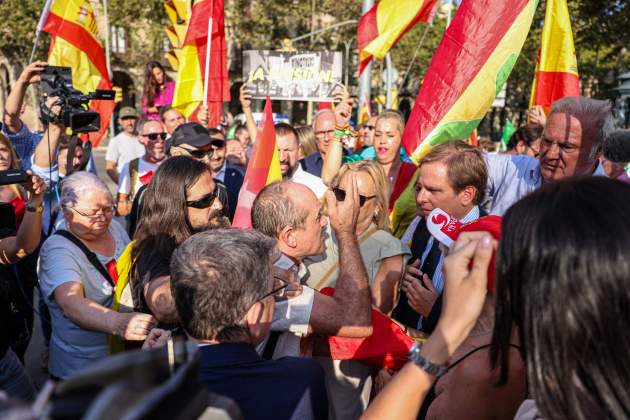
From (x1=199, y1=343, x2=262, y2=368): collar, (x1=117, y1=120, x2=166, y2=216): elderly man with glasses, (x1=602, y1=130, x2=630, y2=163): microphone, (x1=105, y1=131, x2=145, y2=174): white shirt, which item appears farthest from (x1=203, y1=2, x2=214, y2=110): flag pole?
(x1=199, y1=343, x2=262, y2=368): collar

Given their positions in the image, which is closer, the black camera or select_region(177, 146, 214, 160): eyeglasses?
the black camera

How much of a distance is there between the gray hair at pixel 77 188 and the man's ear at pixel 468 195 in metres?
1.81

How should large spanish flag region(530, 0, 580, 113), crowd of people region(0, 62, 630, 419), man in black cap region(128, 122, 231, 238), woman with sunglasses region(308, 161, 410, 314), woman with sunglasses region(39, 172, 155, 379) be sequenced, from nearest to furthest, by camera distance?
crowd of people region(0, 62, 630, 419) → woman with sunglasses region(39, 172, 155, 379) → woman with sunglasses region(308, 161, 410, 314) → large spanish flag region(530, 0, 580, 113) → man in black cap region(128, 122, 231, 238)

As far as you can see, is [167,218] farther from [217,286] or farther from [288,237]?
[217,286]

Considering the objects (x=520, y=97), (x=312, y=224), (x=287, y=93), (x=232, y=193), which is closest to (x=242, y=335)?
(x=312, y=224)

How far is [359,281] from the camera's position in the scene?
2162mm

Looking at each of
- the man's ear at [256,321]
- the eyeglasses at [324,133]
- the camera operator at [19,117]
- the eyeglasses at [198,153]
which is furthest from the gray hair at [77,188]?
the eyeglasses at [324,133]

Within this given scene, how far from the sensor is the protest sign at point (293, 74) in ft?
19.4

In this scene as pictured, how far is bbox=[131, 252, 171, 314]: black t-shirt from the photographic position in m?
2.46

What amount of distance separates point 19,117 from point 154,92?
3.54 meters

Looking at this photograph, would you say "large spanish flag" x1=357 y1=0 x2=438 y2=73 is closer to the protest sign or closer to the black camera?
the protest sign

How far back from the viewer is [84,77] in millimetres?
6008

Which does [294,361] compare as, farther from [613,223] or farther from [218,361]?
[613,223]

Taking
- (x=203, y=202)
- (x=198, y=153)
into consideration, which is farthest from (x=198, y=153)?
(x=203, y=202)
